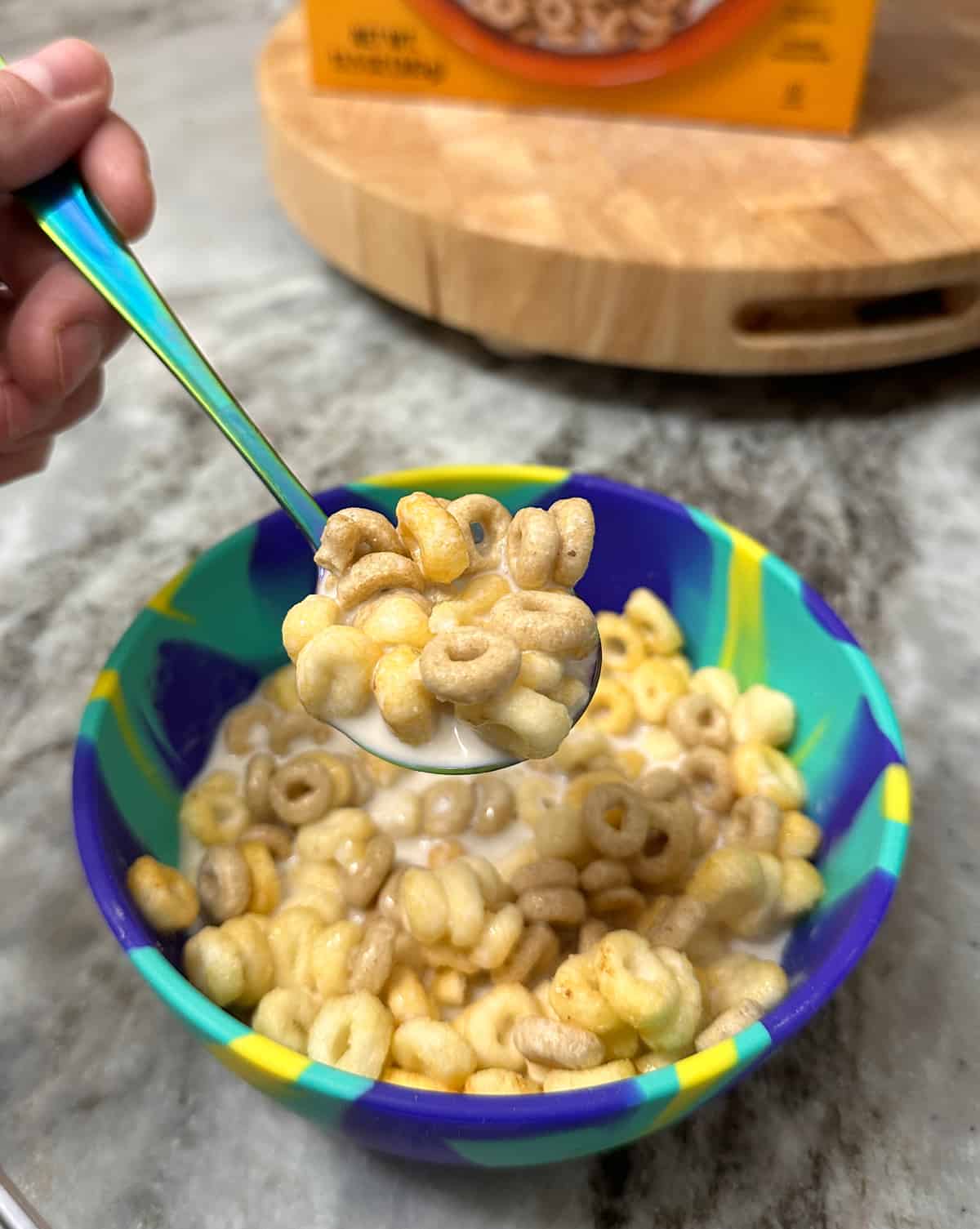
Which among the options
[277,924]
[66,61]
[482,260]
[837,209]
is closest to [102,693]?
[277,924]

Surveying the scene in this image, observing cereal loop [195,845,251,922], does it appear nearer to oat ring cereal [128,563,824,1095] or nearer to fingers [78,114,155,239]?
oat ring cereal [128,563,824,1095]

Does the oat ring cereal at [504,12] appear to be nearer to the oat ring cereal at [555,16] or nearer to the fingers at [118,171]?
the oat ring cereal at [555,16]

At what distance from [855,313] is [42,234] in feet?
2.09

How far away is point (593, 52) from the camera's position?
97 centimetres

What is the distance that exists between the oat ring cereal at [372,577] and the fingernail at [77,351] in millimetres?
283

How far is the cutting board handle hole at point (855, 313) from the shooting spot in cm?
89

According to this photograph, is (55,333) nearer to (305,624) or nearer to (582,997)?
(305,624)

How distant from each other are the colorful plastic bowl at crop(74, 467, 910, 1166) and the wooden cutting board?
252 mm

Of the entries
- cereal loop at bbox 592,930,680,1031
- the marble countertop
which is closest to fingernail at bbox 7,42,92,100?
the marble countertop

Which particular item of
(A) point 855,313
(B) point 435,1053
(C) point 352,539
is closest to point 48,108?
(C) point 352,539

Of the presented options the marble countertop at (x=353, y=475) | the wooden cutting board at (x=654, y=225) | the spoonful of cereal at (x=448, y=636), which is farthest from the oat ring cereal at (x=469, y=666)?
the wooden cutting board at (x=654, y=225)

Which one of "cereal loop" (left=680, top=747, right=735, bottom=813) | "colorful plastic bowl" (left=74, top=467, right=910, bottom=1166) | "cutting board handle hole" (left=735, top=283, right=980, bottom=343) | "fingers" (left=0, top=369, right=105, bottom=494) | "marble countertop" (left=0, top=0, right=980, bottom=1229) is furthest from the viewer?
"cutting board handle hole" (left=735, top=283, right=980, bottom=343)

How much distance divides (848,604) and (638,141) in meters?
0.47

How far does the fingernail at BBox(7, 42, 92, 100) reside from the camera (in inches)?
24.5
